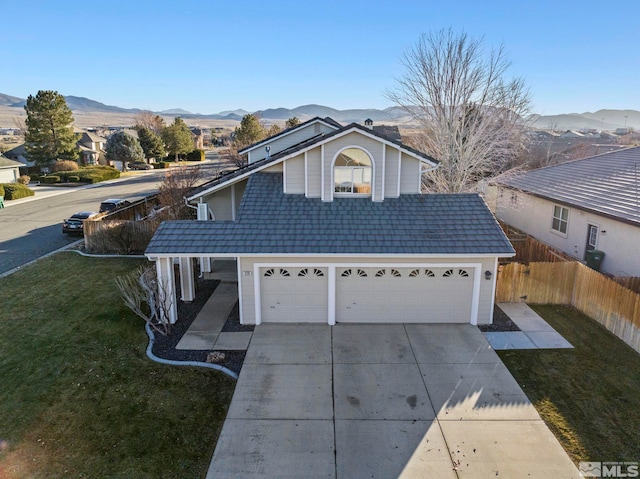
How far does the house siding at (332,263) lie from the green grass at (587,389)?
6.72 ft

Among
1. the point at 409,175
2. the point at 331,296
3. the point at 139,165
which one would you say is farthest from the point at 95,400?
the point at 139,165

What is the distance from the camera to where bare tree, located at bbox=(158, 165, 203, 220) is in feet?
72.0

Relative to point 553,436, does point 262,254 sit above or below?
above

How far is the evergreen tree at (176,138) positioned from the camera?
63500mm

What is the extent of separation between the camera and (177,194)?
2359 cm

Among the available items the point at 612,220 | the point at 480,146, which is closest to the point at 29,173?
the point at 480,146

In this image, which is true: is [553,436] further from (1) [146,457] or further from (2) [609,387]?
(1) [146,457]

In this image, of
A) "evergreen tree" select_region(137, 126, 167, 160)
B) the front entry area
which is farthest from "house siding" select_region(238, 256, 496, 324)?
"evergreen tree" select_region(137, 126, 167, 160)

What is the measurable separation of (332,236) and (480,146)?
1468 centimetres

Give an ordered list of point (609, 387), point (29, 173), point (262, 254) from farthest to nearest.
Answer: point (29, 173), point (262, 254), point (609, 387)

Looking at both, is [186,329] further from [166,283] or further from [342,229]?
[342,229]

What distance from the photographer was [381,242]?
476 inches

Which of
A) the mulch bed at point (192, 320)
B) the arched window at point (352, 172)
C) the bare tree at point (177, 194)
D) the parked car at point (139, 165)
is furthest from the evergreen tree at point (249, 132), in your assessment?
the arched window at point (352, 172)

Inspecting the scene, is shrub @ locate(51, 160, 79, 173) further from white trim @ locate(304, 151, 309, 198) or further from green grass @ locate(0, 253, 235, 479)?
white trim @ locate(304, 151, 309, 198)
